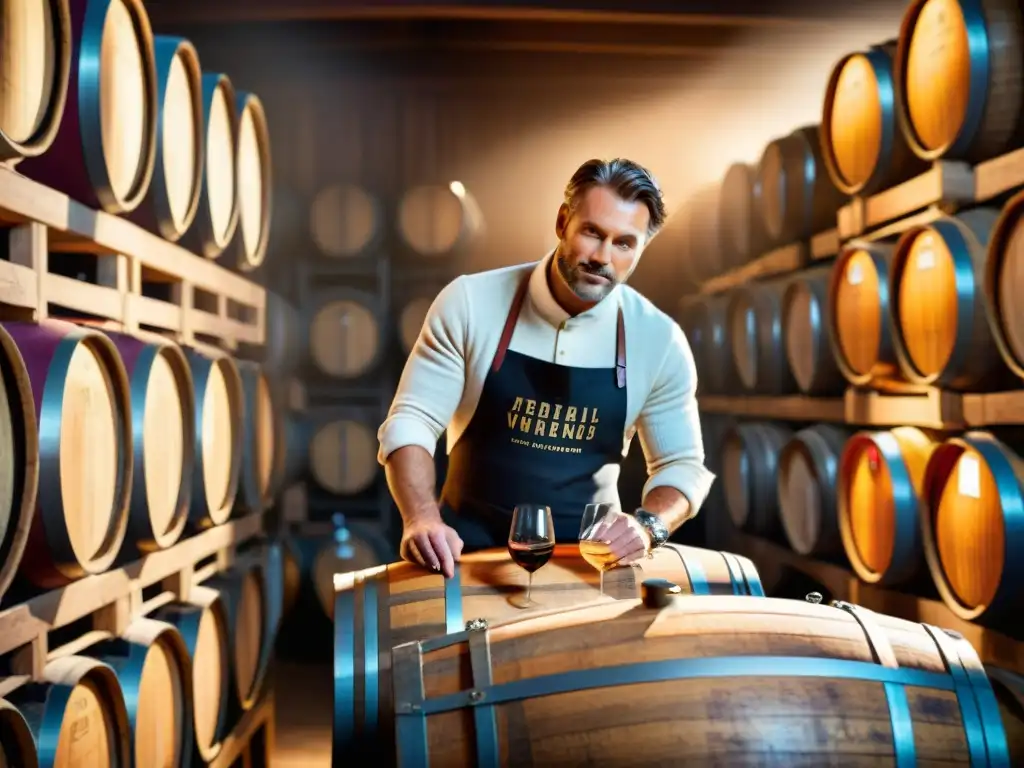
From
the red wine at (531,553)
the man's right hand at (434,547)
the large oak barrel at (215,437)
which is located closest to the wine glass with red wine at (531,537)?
the red wine at (531,553)

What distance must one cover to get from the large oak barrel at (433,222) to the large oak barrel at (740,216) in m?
1.47

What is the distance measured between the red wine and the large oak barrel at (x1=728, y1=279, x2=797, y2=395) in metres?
3.25

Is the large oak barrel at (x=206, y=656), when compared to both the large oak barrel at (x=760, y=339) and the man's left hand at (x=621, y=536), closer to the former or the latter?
the man's left hand at (x=621, y=536)

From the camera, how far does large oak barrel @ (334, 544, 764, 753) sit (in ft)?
6.59

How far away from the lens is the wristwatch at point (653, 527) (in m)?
2.46

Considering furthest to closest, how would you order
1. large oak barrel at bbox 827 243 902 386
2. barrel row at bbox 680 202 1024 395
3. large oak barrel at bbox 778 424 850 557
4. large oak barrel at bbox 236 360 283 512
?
large oak barrel at bbox 778 424 850 557 < large oak barrel at bbox 236 360 283 512 < large oak barrel at bbox 827 243 902 386 < barrel row at bbox 680 202 1024 395

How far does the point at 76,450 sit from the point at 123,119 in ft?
3.10

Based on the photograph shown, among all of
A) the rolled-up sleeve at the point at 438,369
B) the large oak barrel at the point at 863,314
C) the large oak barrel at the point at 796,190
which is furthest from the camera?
the large oak barrel at the point at 796,190

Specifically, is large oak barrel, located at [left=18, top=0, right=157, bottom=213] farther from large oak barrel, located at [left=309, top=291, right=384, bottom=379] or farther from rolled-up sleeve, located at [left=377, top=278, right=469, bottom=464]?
large oak barrel, located at [left=309, top=291, right=384, bottom=379]

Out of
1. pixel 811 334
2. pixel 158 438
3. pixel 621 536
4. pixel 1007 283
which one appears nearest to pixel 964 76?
pixel 1007 283

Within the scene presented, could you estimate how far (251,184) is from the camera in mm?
4535

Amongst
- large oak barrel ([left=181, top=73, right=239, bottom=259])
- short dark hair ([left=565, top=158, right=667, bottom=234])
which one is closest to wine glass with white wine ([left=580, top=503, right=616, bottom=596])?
short dark hair ([left=565, top=158, right=667, bottom=234])

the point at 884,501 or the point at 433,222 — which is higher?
the point at 433,222

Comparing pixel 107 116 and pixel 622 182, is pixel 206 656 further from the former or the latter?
pixel 622 182
